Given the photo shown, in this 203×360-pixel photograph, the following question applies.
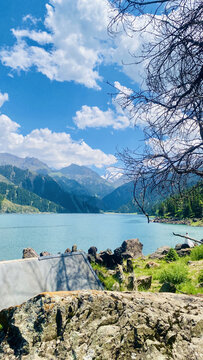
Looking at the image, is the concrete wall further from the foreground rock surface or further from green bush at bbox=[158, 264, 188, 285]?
green bush at bbox=[158, 264, 188, 285]

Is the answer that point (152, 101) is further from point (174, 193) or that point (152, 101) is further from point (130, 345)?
point (130, 345)

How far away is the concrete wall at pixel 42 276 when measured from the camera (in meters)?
4.96

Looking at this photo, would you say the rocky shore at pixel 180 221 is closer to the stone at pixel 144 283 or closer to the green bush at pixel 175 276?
the green bush at pixel 175 276

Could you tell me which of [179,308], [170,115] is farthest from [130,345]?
[170,115]

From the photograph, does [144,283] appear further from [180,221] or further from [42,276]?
[180,221]

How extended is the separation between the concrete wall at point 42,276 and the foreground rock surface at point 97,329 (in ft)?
8.04

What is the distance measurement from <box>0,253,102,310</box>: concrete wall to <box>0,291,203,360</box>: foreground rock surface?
2.45m

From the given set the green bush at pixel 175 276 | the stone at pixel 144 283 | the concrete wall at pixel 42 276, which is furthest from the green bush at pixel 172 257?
the concrete wall at pixel 42 276

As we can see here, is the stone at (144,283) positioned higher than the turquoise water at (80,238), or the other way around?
the stone at (144,283)

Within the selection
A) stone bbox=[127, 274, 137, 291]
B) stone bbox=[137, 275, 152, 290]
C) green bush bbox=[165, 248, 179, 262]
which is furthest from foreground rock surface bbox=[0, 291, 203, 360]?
green bush bbox=[165, 248, 179, 262]

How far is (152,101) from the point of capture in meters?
4.96

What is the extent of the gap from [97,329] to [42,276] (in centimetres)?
338

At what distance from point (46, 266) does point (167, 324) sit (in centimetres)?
377

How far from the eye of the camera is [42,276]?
5582 millimetres
